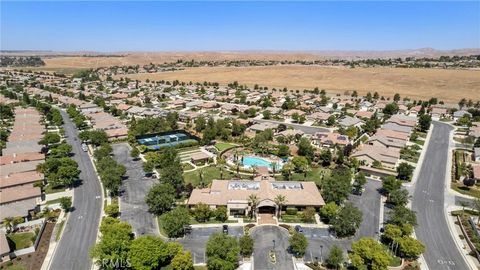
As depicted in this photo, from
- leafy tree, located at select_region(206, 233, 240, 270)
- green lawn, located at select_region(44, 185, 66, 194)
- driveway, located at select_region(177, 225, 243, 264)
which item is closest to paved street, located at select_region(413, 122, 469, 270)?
leafy tree, located at select_region(206, 233, 240, 270)

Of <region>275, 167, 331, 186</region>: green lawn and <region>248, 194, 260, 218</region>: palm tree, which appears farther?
<region>275, 167, 331, 186</region>: green lawn

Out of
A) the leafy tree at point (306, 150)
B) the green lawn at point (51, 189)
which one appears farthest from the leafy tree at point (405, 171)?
the green lawn at point (51, 189)

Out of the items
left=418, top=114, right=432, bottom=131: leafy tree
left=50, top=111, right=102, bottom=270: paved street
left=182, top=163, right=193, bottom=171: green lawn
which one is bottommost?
left=50, top=111, right=102, bottom=270: paved street

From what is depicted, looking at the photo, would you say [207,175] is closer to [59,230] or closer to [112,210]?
[112,210]

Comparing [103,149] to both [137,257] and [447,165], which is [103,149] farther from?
[447,165]

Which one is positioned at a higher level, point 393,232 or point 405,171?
point 405,171

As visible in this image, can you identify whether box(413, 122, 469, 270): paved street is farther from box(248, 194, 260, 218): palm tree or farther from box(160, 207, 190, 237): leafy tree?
box(160, 207, 190, 237): leafy tree

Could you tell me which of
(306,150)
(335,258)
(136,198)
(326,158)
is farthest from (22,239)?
(326,158)

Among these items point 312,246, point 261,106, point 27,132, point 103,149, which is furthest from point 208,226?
point 261,106
